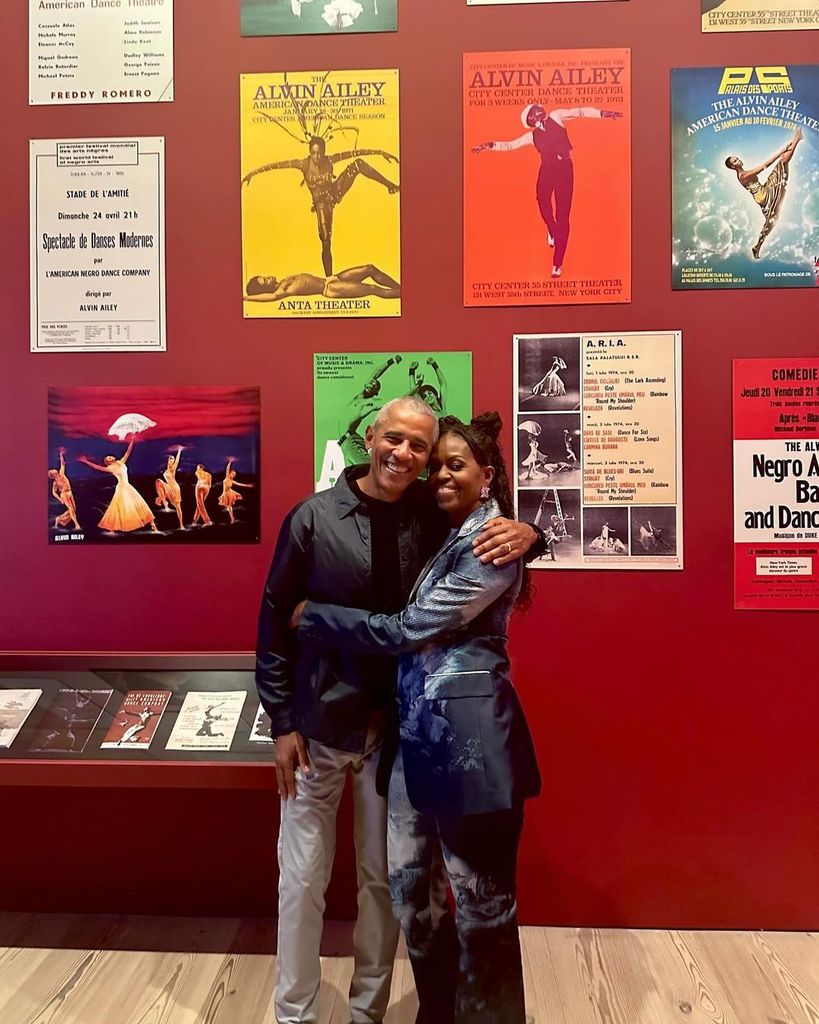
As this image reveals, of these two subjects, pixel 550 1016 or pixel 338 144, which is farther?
pixel 338 144

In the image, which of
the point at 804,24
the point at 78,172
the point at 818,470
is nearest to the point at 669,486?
the point at 818,470

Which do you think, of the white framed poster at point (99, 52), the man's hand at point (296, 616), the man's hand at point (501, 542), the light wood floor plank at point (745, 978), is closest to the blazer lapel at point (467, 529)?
the man's hand at point (501, 542)

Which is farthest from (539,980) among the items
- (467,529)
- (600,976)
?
(467,529)

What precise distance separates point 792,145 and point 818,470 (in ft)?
3.71

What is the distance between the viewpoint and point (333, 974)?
7.07 ft

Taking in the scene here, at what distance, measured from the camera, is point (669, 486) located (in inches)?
94.7

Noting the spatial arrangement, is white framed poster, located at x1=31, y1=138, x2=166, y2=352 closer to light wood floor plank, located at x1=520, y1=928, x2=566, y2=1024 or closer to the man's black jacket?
the man's black jacket

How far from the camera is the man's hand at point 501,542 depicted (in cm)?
161

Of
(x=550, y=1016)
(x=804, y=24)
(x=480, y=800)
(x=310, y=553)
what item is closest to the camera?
(x=480, y=800)

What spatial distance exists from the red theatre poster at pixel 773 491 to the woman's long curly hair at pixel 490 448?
1062mm

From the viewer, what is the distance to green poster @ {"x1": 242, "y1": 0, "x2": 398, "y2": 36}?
2393 millimetres

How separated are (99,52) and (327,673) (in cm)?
234

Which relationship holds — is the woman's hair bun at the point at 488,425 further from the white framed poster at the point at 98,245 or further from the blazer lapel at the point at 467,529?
the white framed poster at the point at 98,245

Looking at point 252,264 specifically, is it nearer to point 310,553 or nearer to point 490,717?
point 310,553
